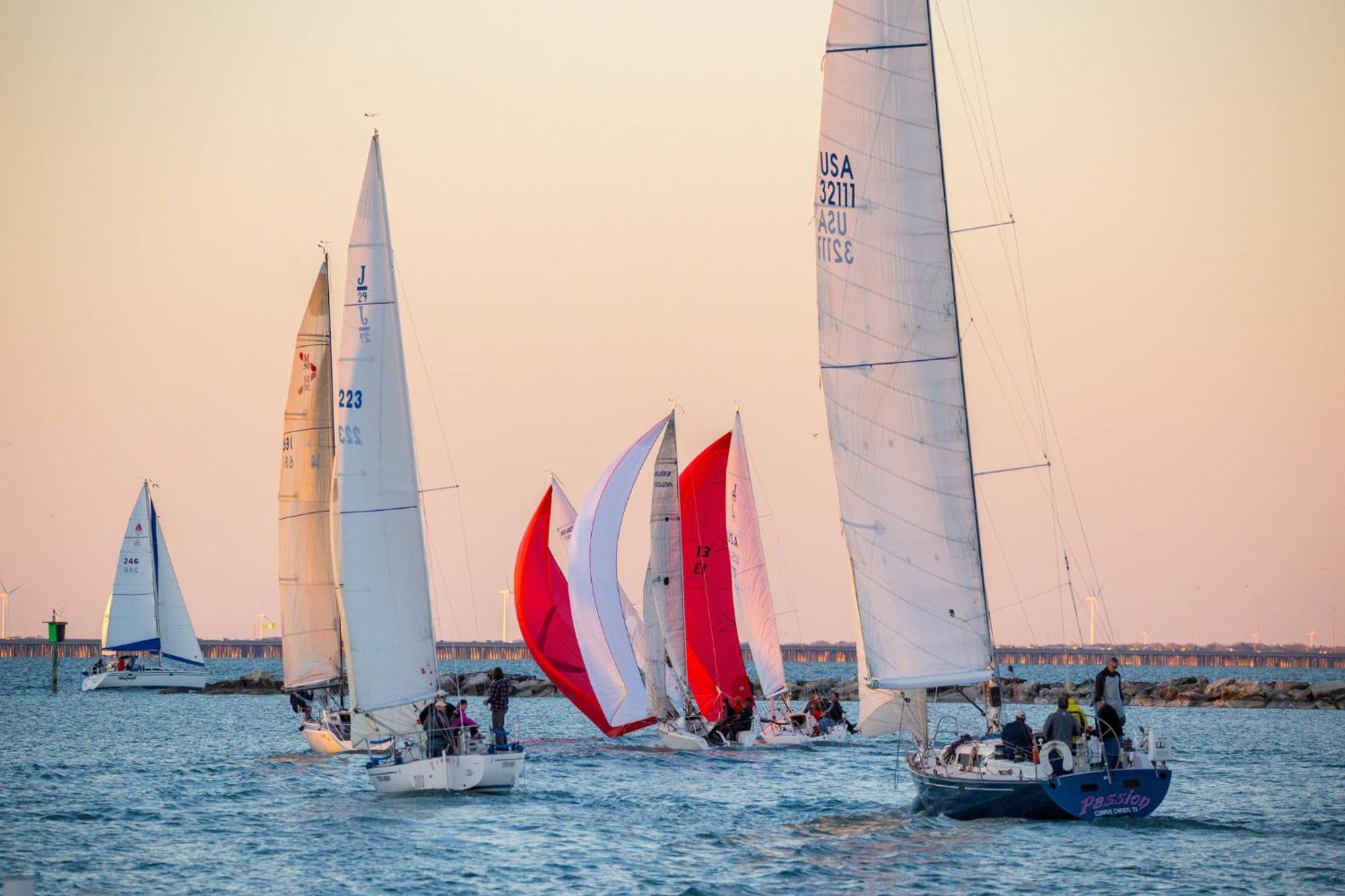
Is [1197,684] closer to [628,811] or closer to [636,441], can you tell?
[636,441]

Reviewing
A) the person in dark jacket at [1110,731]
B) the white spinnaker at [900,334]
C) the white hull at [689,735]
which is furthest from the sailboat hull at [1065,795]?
the white hull at [689,735]

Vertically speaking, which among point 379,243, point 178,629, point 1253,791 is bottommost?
point 1253,791

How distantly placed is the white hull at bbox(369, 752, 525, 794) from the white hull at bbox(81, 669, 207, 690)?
64.9 m

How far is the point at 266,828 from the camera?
30797 millimetres

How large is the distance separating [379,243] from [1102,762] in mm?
17984

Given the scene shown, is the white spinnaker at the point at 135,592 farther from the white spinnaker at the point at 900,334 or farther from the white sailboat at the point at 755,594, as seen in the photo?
the white spinnaker at the point at 900,334

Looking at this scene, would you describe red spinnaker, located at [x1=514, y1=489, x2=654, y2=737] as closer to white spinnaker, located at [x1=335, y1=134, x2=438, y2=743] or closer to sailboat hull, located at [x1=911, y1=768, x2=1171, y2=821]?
white spinnaker, located at [x1=335, y1=134, x2=438, y2=743]

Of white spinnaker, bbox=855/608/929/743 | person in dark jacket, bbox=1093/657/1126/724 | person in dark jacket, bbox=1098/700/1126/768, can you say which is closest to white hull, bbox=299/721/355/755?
white spinnaker, bbox=855/608/929/743

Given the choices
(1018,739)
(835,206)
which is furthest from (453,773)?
(835,206)

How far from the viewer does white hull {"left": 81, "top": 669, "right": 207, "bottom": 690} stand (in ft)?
307

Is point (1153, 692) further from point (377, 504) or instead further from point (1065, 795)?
point (1065, 795)

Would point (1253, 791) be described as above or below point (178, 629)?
below

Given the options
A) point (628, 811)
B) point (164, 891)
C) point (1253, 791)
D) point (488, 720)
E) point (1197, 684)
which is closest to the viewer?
point (164, 891)

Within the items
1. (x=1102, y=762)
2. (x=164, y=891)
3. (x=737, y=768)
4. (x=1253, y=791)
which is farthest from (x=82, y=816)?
(x=1253, y=791)
